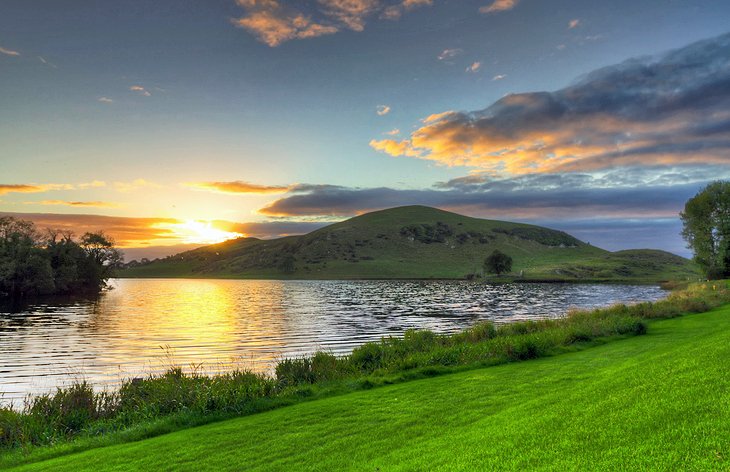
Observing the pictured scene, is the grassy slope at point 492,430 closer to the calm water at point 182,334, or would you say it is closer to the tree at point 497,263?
the calm water at point 182,334

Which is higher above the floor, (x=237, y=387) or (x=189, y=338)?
(x=237, y=387)

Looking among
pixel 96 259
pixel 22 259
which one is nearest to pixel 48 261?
pixel 22 259

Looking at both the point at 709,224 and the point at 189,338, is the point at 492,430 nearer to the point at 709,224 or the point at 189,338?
the point at 189,338

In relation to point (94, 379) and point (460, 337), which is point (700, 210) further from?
point (94, 379)

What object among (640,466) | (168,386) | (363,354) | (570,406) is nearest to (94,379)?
(168,386)

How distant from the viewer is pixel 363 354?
86.9 feet

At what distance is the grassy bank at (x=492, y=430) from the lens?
24.3 ft

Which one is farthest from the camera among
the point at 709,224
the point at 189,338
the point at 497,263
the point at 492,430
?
the point at 497,263

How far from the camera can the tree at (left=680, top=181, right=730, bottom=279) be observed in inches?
3588

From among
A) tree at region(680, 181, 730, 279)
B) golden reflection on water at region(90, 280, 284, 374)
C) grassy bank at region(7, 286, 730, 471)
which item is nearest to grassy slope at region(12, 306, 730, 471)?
grassy bank at region(7, 286, 730, 471)

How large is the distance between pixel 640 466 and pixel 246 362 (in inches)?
1174

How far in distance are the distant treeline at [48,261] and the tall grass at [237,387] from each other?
312 ft

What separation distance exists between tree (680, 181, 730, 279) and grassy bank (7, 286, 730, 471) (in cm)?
9929

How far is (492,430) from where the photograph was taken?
9.85 metres
